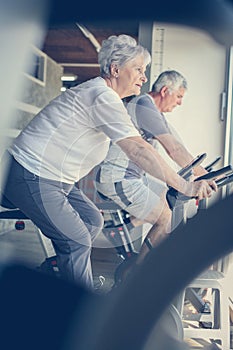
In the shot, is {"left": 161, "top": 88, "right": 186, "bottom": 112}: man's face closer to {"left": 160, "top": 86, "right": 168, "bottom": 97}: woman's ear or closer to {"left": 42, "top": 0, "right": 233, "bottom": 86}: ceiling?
{"left": 160, "top": 86, "right": 168, "bottom": 97}: woman's ear

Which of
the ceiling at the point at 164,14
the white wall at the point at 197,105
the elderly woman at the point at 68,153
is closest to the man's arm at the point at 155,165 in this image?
the elderly woman at the point at 68,153

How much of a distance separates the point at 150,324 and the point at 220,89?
3.00 metres

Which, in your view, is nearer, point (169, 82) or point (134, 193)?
point (134, 193)

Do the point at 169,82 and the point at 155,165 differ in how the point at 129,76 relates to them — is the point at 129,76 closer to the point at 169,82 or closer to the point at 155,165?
the point at 155,165

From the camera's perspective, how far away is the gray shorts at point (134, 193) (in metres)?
2.31

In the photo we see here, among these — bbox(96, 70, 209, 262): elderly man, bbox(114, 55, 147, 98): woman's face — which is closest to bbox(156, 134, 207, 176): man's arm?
bbox(96, 70, 209, 262): elderly man

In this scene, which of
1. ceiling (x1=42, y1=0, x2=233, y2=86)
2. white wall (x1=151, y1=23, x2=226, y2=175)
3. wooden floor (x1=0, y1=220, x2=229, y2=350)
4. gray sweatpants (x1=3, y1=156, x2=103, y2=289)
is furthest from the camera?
white wall (x1=151, y1=23, x2=226, y2=175)

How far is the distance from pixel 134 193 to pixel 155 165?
2.74ft

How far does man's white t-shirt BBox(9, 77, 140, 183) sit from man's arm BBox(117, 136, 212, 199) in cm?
3

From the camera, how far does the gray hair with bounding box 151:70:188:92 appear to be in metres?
2.47

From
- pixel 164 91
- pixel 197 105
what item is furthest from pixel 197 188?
pixel 197 105

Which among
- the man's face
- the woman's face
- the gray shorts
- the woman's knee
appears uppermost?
the man's face

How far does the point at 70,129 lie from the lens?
4.70 feet

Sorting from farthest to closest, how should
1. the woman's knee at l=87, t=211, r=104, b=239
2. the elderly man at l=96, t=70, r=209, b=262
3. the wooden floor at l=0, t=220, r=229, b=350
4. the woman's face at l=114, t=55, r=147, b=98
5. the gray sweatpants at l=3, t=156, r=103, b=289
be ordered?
the elderly man at l=96, t=70, r=209, b=262 < the woman's knee at l=87, t=211, r=104, b=239 < the woman's face at l=114, t=55, r=147, b=98 < the gray sweatpants at l=3, t=156, r=103, b=289 < the wooden floor at l=0, t=220, r=229, b=350
